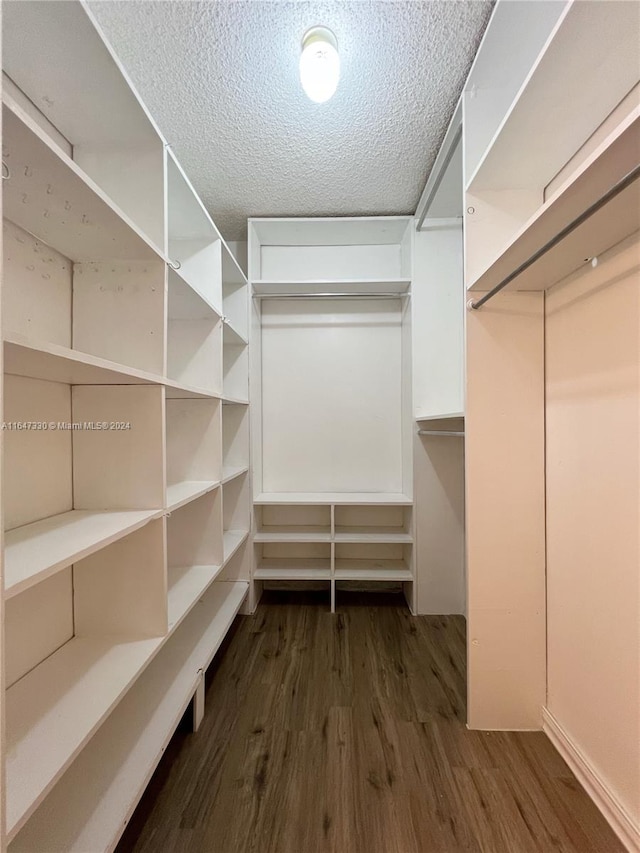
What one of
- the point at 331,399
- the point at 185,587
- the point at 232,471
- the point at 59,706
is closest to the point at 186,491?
the point at 185,587

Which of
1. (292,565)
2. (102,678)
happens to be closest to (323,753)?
(102,678)

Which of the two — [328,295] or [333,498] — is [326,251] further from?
[333,498]

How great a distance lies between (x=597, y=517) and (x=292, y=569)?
179 cm

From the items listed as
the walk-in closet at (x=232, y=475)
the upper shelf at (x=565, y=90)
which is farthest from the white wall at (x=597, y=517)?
the upper shelf at (x=565, y=90)

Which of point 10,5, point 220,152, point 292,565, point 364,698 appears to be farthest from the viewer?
point 292,565

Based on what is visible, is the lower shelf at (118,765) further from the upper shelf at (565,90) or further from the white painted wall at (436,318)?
the upper shelf at (565,90)

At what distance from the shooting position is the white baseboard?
1030 mm

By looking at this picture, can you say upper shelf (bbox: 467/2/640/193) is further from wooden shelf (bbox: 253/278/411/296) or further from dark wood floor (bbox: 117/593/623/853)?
dark wood floor (bbox: 117/593/623/853)

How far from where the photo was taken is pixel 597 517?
116cm

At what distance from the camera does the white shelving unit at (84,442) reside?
2.84 feet

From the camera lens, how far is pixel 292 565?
8.45 ft

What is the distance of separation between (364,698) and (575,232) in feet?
5.93

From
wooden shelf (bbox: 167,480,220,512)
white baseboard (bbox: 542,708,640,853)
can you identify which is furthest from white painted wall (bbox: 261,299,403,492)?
white baseboard (bbox: 542,708,640,853)

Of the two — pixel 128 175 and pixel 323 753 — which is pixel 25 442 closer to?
pixel 128 175
